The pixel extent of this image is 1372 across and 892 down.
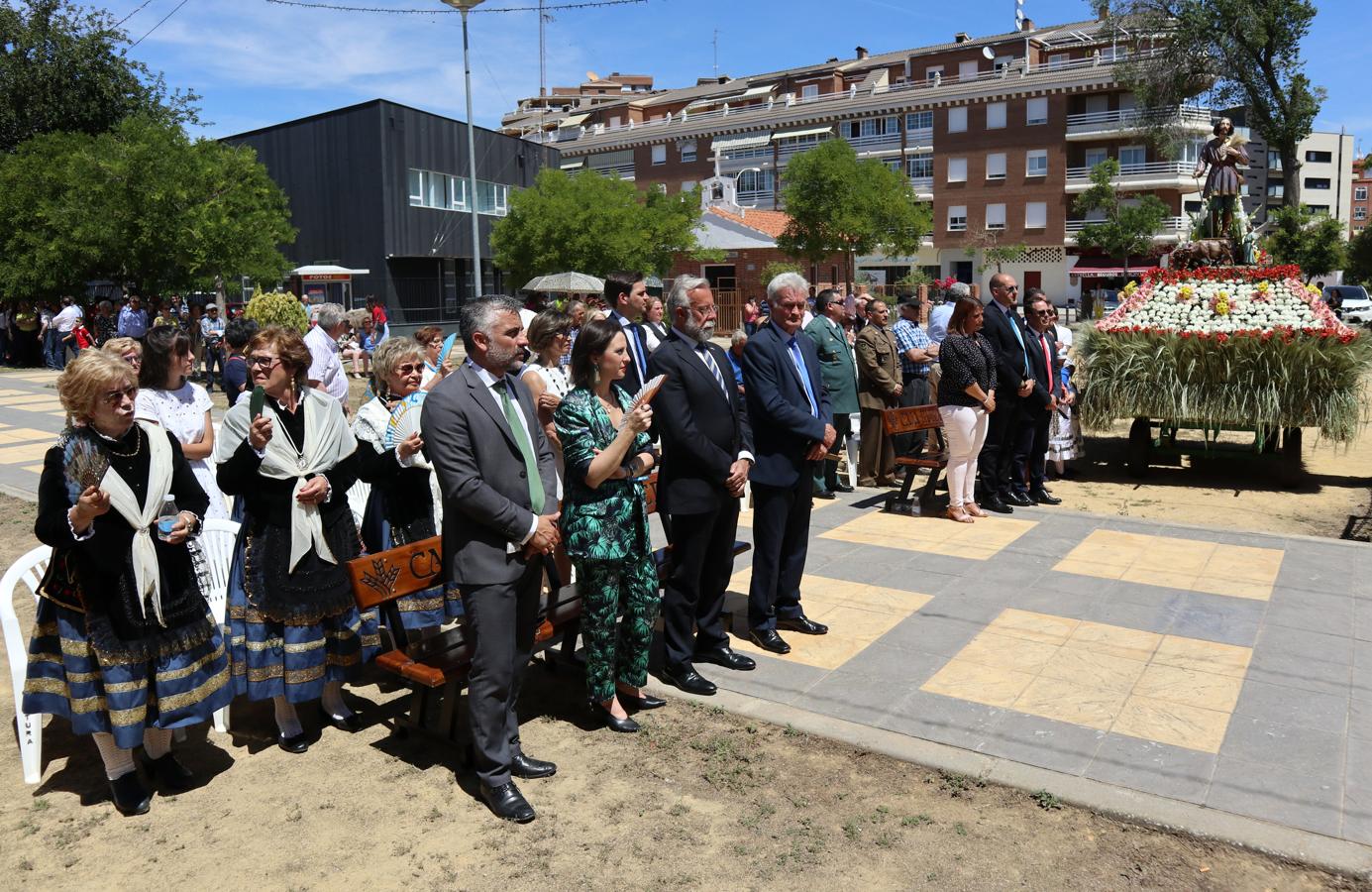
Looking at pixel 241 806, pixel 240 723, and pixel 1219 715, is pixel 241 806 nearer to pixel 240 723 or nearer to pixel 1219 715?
pixel 240 723

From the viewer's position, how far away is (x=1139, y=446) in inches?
411

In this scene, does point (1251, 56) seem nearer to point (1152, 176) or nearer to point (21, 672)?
point (1152, 176)

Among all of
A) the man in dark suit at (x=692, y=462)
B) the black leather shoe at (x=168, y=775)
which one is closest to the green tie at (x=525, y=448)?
the man in dark suit at (x=692, y=462)

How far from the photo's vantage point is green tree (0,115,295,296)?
22.3 meters

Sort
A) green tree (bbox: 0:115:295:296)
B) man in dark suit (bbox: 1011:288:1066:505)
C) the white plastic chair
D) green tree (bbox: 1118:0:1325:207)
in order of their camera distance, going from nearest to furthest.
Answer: the white plastic chair → man in dark suit (bbox: 1011:288:1066:505) → green tree (bbox: 0:115:295:296) → green tree (bbox: 1118:0:1325:207)

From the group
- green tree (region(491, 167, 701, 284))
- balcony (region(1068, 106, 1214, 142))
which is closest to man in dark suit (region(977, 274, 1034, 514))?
green tree (region(491, 167, 701, 284))

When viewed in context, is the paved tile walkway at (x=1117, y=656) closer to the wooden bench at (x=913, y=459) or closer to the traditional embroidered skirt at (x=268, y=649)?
the wooden bench at (x=913, y=459)

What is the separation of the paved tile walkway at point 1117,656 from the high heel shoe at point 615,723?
679 millimetres

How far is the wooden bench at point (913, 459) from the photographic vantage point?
8.41 metres

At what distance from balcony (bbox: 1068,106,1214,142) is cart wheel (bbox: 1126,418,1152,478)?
37.9 meters

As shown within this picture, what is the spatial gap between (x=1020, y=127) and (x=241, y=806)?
53242 mm

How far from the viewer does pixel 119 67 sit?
30.9m

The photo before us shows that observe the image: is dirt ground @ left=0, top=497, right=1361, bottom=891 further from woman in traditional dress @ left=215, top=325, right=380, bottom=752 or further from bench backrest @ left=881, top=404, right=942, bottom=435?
bench backrest @ left=881, top=404, right=942, bottom=435

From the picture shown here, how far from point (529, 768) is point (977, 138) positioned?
53293 millimetres
